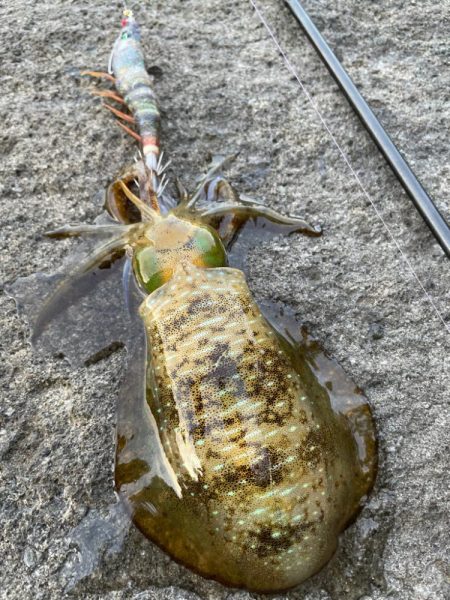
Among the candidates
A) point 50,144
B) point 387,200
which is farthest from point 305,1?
point 50,144

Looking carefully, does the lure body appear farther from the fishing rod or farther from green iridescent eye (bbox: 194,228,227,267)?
the fishing rod

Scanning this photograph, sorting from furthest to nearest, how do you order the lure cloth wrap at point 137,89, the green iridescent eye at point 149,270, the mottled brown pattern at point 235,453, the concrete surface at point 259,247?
the lure cloth wrap at point 137,89 < the green iridescent eye at point 149,270 < the concrete surface at point 259,247 < the mottled brown pattern at point 235,453

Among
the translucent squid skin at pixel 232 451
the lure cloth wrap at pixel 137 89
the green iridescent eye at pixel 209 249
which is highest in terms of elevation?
the lure cloth wrap at pixel 137 89

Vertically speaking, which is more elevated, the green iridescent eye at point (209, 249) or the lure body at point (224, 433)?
the green iridescent eye at point (209, 249)

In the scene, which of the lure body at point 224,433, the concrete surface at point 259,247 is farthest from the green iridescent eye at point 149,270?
the concrete surface at point 259,247

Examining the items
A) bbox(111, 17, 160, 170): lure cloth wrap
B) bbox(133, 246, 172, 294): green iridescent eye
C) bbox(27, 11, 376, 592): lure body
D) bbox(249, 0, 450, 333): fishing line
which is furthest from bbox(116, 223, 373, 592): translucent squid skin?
bbox(111, 17, 160, 170): lure cloth wrap

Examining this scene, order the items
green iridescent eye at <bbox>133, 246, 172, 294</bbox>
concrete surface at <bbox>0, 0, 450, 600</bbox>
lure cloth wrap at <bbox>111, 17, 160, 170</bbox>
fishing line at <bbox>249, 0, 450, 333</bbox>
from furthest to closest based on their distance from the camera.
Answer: lure cloth wrap at <bbox>111, 17, 160, 170</bbox> → fishing line at <bbox>249, 0, 450, 333</bbox> → green iridescent eye at <bbox>133, 246, 172, 294</bbox> → concrete surface at <bbox>0, 0, 450, 600</bbox>

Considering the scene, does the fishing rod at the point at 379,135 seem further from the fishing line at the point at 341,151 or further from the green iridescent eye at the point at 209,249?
the green iridescent eye at the point at 209,249
